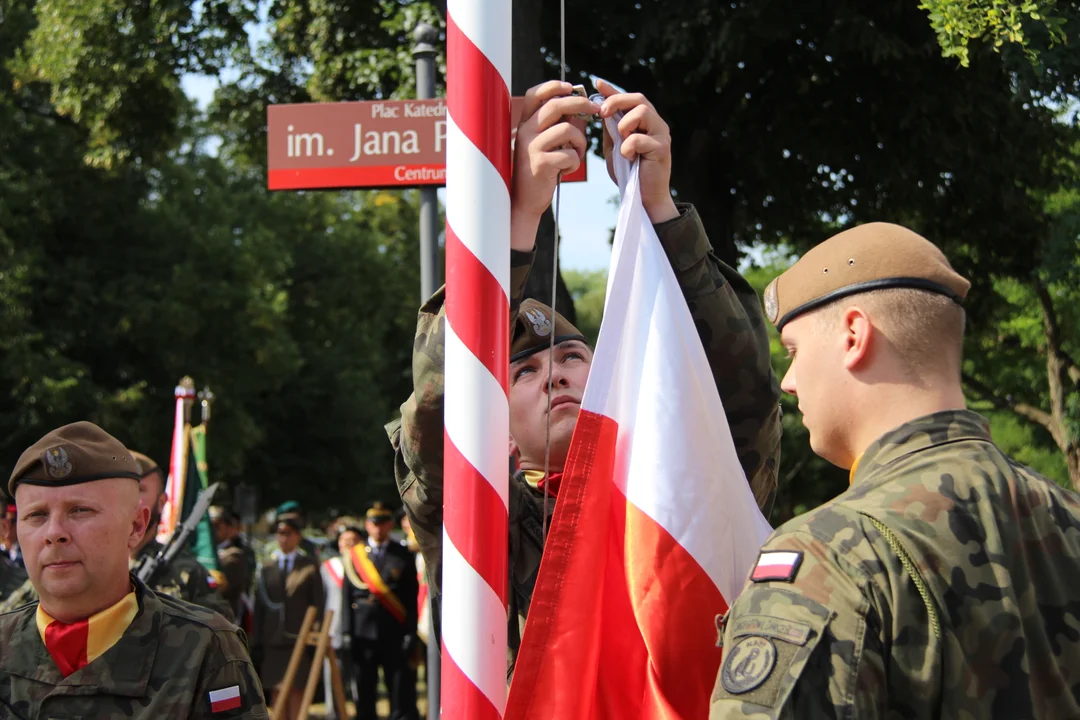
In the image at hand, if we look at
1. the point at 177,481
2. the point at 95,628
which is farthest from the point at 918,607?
the point at 177,481

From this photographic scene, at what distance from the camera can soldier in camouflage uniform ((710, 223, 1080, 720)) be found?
5.66 ft

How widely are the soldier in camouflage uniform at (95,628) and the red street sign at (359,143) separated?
3032 millimetres

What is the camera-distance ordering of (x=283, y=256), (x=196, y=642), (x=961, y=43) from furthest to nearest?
(x=283, y=256) → (x=961, y=43) → (x=196, y=642)

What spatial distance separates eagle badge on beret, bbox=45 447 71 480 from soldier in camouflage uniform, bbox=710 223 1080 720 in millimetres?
1871

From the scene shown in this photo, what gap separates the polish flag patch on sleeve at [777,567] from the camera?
1.79 m

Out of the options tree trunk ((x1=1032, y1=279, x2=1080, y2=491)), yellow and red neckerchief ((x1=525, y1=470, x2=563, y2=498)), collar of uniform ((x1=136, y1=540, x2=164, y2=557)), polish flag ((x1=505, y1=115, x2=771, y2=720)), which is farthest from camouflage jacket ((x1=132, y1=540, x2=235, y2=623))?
tree trunk ((x1=1032, y1=279, x2=1080, y2=491))

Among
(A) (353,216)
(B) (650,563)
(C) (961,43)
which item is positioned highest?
(A) (353,216)

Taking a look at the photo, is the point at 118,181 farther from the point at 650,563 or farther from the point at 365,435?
the point at 650,563

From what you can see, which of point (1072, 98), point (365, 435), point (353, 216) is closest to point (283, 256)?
point (365, 435)

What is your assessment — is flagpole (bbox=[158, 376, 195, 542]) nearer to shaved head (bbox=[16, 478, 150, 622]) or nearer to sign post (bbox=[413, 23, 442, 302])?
sign post (bbox=[413, 23, 442, 302])

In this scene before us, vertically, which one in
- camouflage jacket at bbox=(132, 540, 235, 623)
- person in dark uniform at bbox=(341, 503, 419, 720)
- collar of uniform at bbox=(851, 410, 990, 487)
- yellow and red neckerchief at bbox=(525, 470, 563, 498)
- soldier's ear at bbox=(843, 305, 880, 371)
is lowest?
person in dark uniform at bbox=(341, 503, 419, 720)

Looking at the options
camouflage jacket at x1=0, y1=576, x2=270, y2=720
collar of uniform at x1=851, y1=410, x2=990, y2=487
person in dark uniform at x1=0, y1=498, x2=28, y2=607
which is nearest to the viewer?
collar of uniform at x1=851, y1=410, x2=990, y2=487

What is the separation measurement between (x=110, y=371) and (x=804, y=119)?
17327mm

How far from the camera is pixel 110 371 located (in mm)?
25078
